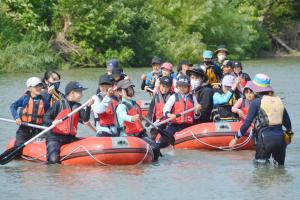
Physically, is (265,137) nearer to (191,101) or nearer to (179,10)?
(191,101)

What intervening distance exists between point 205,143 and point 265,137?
3137 mm

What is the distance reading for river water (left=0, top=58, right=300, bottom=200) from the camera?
10.5 metres

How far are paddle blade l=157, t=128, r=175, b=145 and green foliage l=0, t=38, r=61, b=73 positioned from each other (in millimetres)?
18997

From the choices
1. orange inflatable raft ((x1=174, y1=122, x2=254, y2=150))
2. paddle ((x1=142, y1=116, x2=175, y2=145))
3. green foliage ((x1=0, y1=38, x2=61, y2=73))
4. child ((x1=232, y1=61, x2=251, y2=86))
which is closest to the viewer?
paddle ((x1=142, y1=116, x2=175, y2=145))

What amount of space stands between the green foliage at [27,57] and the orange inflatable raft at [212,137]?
18.5m

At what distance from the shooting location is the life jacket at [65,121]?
39.0 feet

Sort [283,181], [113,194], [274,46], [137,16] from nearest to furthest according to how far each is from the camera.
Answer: [113,194]
[283,181]
[137,16]
[274,46]

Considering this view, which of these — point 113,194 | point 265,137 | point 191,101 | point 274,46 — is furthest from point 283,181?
point 274,46

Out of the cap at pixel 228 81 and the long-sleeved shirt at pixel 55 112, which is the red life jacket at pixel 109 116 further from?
the cap at pixel 228 81

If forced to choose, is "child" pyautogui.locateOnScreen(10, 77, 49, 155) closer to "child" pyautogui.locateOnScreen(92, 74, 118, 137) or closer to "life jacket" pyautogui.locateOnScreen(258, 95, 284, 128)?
"child" pyautogui.locateOnScreen(92, 74, 118, 137)

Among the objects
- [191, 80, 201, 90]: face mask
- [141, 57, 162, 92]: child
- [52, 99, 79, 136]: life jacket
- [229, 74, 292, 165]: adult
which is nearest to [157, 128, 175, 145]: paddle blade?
[191, 80, 201, 90]: face mask

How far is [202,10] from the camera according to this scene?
42.1 m

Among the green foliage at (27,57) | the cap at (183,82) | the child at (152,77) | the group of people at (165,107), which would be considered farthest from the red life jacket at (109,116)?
the green foliage at (27,57)

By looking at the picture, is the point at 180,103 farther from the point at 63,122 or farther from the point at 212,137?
the point at 63,122
